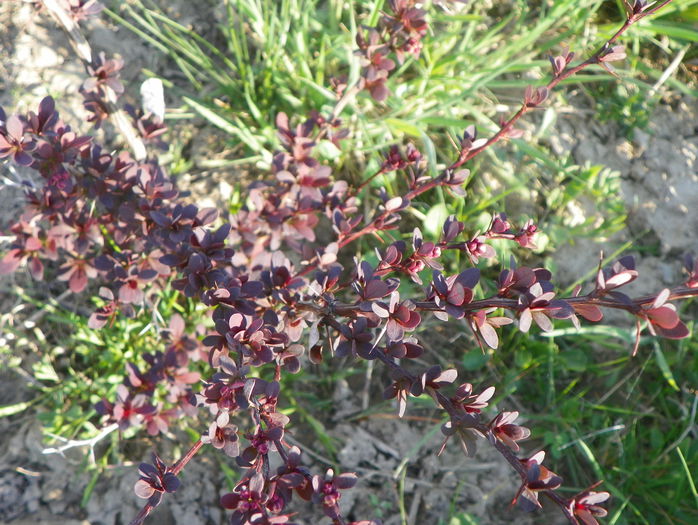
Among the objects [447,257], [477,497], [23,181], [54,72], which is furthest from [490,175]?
[54,72]

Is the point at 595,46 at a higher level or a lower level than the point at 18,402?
higher

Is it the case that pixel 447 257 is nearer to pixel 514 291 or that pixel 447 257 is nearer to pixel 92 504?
pixel 514 291

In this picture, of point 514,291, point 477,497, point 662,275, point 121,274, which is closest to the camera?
point 514,291

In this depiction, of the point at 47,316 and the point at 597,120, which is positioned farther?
the point at 597,120

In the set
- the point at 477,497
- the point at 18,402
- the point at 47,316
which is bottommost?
the point at 477,497

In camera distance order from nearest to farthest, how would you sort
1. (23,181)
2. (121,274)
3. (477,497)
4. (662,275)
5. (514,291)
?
(514,291) → (121,274) → (23,181) → (477,497) → (662,275)

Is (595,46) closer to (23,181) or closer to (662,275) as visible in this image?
(662,275)
